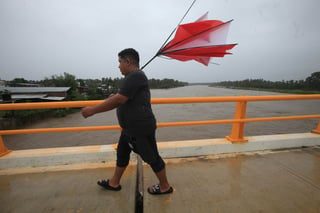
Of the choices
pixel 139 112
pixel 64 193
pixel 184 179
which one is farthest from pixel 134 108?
pixel 64 193

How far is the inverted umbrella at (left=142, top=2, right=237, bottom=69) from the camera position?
152 cm

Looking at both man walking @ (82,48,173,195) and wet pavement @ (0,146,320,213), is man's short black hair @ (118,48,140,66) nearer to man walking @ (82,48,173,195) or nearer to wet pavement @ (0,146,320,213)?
man walking @ (82,48,173,195)

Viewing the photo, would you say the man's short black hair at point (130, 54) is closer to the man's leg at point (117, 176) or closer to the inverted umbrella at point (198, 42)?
the inverted umbrella at point (198, 42)

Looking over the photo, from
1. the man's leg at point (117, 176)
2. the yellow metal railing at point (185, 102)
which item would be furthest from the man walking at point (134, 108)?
the yellow metal railing at point (185, 102)

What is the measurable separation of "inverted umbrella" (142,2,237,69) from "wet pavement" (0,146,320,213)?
1.33 metres

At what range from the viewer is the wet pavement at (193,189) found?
54.9 inches

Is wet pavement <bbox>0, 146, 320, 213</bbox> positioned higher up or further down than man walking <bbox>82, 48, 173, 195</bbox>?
further down

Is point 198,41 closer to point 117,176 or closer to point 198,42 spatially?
point 198,42

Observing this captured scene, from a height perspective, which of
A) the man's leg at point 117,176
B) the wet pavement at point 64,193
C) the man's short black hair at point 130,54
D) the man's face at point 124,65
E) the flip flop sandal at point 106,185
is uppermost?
the man's short black hair at point 130,54

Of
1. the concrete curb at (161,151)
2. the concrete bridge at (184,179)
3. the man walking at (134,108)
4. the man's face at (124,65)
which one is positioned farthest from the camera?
the concrete curb at (161,151)

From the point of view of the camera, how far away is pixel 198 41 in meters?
1.53

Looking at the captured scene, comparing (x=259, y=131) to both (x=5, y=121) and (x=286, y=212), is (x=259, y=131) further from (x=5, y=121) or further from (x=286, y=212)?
(x=5, y=121)

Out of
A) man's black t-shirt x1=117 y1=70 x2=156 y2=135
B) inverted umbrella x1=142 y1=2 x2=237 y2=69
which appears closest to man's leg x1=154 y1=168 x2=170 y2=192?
man's black t-shirt x1=117 y1=70 x2=156 y2=135

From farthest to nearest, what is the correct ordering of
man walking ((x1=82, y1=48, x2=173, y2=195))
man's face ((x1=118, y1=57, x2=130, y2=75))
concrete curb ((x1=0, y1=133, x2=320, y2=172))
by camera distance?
concrete curb ((x1=0, y1=133, x2=320, y2=172)) → man's face ((x1=118, y1=57, x2=130, y2=75)) → man walking ((x1=82, y1=48, x2=173, y2=195))
